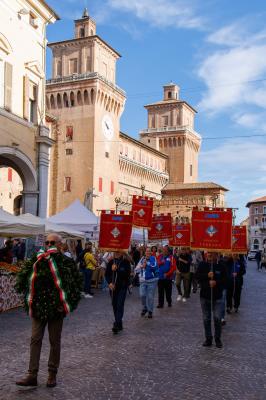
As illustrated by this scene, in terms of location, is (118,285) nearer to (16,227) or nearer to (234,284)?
(234,284)

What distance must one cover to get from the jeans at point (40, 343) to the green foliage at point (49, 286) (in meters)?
0.10

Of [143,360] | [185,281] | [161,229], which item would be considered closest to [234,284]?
[185,281]

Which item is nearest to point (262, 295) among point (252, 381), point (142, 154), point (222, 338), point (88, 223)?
point (88, 223)

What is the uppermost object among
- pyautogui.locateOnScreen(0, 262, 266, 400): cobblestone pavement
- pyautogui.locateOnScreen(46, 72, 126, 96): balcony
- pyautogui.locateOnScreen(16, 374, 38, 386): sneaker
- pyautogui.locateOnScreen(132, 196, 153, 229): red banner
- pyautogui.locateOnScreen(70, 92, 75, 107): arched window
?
pyautogui.locateOnScreen(46, 72, 126, 96): balcony

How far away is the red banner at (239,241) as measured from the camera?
15281 millimetres

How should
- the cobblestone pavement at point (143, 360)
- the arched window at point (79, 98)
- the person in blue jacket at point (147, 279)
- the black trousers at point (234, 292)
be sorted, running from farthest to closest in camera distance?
the arched window at point (79, 98), the black trousers at point (234, 292), the person in blue jacket at point (147, 279), the cobblestone pavement at point (143, 360)

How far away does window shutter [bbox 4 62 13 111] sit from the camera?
2267cm

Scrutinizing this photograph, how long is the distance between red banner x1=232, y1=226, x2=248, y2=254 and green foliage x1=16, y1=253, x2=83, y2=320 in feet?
30.5

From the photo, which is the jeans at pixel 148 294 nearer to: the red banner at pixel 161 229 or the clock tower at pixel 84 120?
the red banner at pixel 161 229

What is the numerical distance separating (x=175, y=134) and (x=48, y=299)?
85.4m

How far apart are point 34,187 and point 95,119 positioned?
Answer: 34.5 metres

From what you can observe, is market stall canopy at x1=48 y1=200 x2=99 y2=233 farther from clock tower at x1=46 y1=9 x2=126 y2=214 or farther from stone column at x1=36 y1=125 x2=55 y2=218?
clock tower at x1=46 y1=9 x2=126 y2=214

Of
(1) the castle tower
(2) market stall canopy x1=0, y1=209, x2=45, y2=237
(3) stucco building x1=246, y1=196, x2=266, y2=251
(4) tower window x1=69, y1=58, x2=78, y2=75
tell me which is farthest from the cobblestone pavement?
(3) stucco building x1=246, y1=196, x2=266, y2=251

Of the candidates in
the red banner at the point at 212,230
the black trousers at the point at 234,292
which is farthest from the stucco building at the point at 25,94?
the red banner at the point at 212,230
